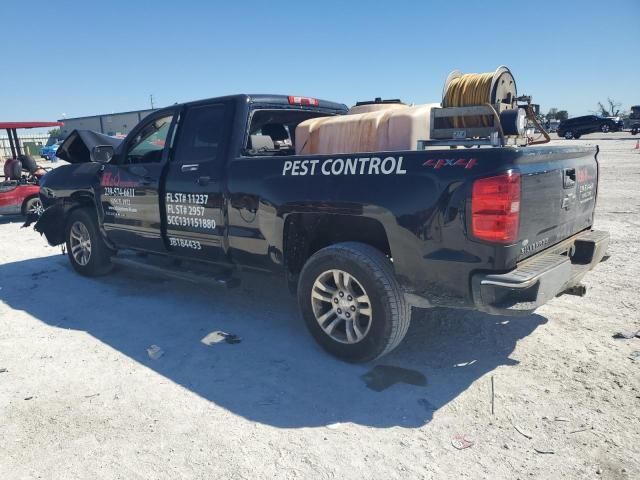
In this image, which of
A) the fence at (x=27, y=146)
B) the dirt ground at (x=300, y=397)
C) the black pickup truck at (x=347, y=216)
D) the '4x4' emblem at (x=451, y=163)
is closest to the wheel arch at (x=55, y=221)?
the black pickup truck at (x=347, y=216)

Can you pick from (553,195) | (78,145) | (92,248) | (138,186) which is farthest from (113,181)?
(553,195)

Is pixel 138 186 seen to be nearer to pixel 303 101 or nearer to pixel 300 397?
pixel 303 101

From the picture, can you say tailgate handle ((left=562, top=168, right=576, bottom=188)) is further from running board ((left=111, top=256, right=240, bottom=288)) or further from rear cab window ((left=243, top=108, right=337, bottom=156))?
running board ((left=111, top=256, right=240, bottom=288))

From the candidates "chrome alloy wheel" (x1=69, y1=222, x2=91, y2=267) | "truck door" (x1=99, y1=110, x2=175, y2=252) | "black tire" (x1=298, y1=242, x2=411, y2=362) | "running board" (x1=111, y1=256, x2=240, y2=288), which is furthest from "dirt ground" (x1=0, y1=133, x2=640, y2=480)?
"chrome alloy wheel" (x1=69, y1=222, x2=91, y2=267)

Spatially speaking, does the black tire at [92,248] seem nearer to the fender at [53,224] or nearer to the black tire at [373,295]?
the fender at [53,224]

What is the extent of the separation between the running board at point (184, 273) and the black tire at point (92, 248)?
505mm

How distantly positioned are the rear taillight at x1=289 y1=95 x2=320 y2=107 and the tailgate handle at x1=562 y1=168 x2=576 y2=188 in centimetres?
264

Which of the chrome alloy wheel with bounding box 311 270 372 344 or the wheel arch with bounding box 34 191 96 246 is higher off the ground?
the wheel arch with bounding box 34 191 96 246

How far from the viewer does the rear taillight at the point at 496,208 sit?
2693 mm

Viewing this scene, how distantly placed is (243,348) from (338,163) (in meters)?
1.69

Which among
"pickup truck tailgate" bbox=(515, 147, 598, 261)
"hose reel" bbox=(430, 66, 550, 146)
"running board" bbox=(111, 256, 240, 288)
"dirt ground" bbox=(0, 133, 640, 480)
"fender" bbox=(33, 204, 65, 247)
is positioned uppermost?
"hose reel" bbox=(430, 66, 550, 146)

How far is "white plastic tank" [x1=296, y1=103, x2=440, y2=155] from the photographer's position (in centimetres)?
358

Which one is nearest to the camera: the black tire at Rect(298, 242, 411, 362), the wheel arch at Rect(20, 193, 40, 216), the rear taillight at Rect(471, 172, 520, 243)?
the rear taillight at Rect(471, 172, 520, 243)

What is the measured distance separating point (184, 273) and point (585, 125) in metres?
40.4
